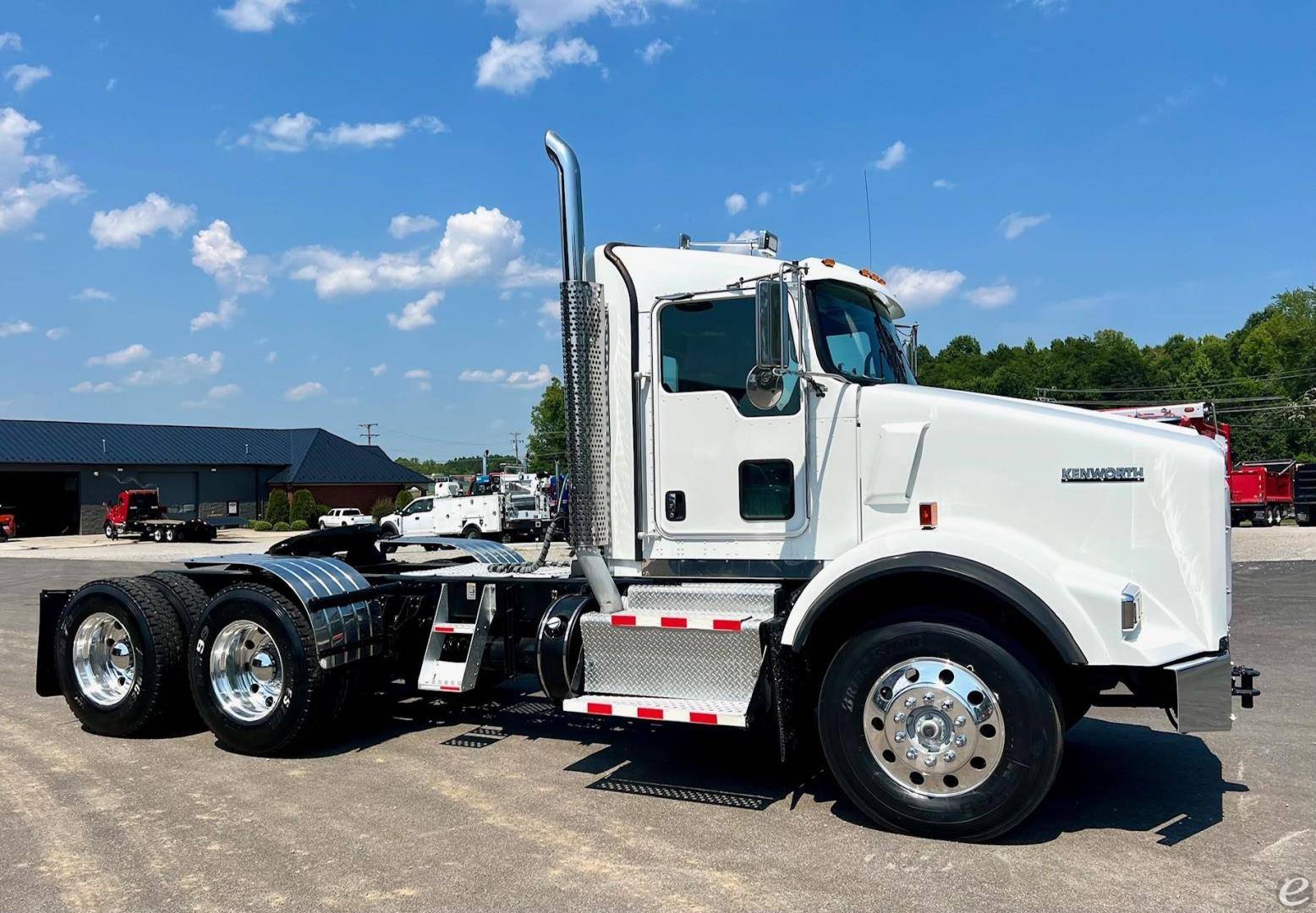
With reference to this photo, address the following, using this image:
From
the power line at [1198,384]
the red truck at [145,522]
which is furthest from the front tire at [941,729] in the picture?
the power line at [1198,384]

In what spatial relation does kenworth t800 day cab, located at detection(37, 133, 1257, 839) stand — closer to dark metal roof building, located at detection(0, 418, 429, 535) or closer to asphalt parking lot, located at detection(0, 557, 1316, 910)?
asphalt parking lot, located at detection(0, 557, 1316, 910)

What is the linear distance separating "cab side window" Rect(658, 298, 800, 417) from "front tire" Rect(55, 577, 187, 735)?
14.2 feet

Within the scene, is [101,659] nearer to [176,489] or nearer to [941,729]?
[941,729]

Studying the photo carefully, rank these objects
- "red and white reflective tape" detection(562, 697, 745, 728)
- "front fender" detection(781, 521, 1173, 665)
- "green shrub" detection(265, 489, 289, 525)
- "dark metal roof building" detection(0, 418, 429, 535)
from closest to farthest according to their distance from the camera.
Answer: "front fender" detection(781, 521, 1173, 665) → "red and white reflective tape" detection(562, 697, 745, 728) → "dark metal roof building" detection(0, 418, 429, 535) → "green shrub" detection(265, 489, 289, 525)

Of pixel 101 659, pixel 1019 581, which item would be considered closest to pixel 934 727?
pixel 1019 581

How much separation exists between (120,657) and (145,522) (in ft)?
145

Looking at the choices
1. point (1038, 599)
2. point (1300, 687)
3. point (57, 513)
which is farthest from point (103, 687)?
point (57, 513)

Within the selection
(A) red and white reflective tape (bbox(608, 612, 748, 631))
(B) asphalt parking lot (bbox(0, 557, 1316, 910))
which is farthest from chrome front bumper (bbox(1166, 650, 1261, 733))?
(A) red and white reflective tape (bbox(608, 612, 748, 631))

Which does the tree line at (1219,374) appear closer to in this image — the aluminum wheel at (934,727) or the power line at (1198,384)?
the power line at (1198,384)

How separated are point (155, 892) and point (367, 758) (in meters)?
2.41

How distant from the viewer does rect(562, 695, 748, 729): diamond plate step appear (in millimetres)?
5531

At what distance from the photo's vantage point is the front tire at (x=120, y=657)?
24.5ft

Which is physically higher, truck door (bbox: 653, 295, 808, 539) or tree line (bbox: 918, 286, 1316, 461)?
tree line (bbox: 918, 286, 1316, 461)

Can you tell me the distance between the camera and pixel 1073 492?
208 inches
